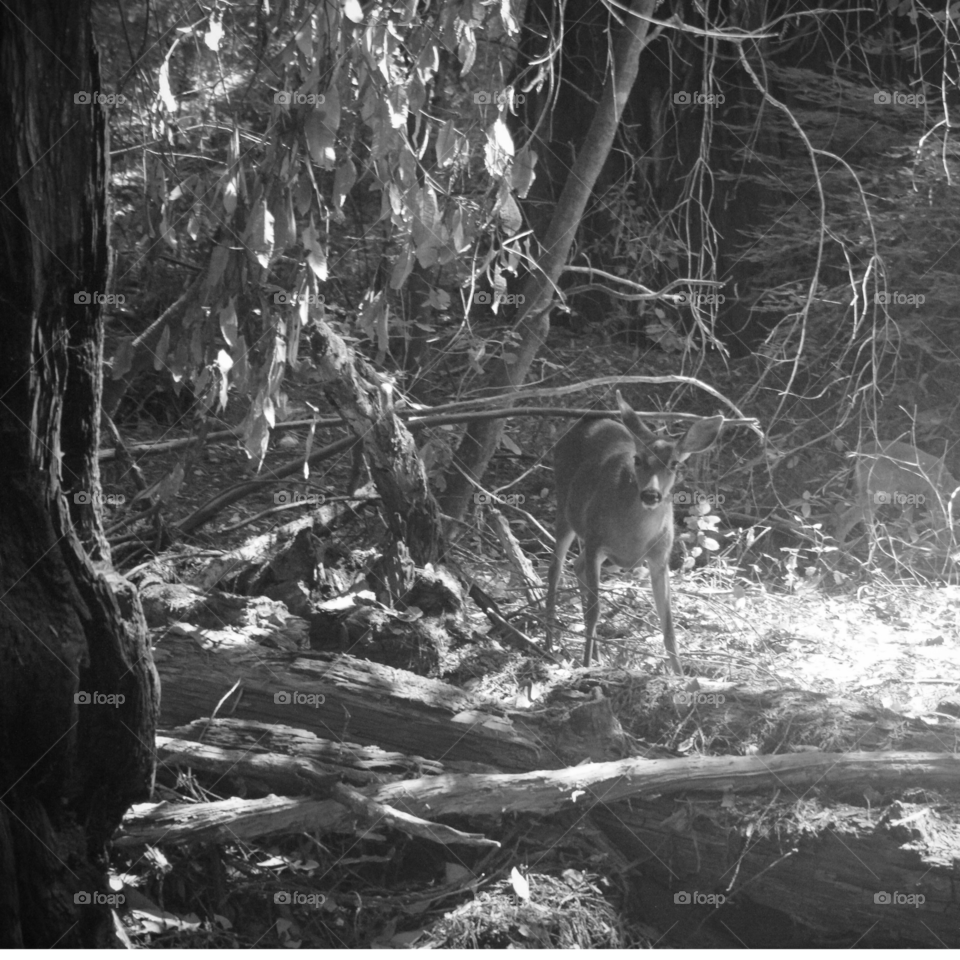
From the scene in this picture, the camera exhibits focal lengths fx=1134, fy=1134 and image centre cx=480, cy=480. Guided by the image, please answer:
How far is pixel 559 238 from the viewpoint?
6.43 m

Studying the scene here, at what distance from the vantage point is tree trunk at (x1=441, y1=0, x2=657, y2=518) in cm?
638

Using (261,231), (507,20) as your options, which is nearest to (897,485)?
(507,20)

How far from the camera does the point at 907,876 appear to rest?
3.56m

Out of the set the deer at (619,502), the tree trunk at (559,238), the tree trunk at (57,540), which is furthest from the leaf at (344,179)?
the tree trunk at (559,238)

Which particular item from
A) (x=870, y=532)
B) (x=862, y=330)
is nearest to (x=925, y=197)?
(x=862, y=330)

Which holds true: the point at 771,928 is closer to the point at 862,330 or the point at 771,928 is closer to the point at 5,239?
the point at 5,239

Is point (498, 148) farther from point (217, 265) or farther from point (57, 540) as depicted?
point (57, 540)

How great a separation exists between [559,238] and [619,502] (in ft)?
5.11

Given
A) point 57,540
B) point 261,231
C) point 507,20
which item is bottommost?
point 57,540

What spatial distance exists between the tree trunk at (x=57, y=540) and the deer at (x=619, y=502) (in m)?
2.94

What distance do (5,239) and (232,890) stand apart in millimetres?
1998

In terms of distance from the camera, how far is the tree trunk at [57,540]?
269cm

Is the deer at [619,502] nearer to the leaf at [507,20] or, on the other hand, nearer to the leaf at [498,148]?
the leaf at [498,148]

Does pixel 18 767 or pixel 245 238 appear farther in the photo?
pixel 245 238
